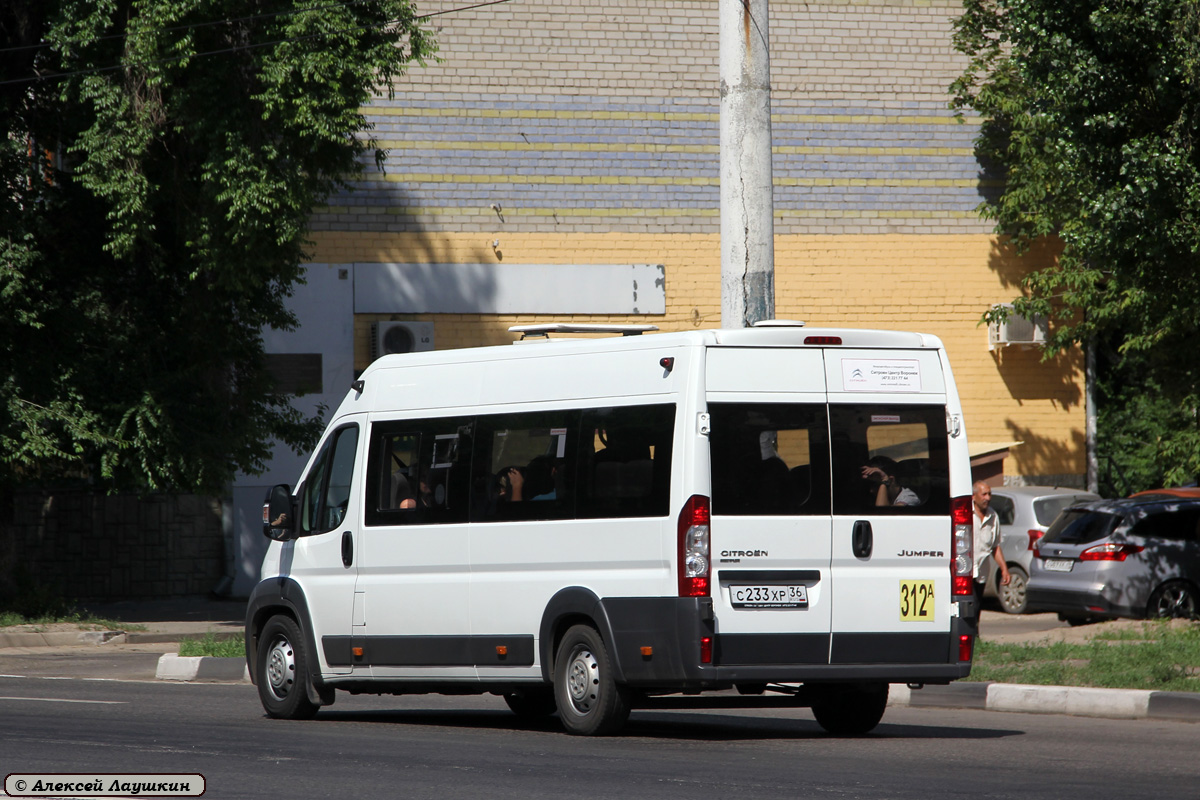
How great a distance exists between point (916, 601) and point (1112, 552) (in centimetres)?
971

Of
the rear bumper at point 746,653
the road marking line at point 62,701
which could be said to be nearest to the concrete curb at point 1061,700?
the rear bumper at point 746,653

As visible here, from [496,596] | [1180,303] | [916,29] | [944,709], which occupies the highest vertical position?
[916,29]

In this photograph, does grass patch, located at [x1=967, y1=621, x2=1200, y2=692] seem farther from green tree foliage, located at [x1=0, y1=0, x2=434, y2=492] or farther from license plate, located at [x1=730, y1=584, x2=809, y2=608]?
green tree foliage, located at [x1=0, y1=0, x2=434, y2=492]

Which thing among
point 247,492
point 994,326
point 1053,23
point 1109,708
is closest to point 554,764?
point 1109,708

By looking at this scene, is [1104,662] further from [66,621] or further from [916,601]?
[66,621]

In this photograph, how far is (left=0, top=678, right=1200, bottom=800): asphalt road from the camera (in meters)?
7.38

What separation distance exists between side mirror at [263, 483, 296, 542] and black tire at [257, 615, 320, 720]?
23.7 inches

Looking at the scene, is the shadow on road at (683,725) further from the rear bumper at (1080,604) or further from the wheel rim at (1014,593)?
the wheel rim at (1014,593)

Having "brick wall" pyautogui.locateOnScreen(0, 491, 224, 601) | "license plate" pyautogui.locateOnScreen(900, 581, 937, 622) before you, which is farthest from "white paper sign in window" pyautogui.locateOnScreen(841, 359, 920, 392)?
"brick wall" pyautogui.locateOnScreen(0, 491, 224, 601)

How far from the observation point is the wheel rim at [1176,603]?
58.5ft

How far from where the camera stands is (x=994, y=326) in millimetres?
27344

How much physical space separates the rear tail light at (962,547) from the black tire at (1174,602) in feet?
30.9

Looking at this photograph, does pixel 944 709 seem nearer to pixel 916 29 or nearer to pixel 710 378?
pixel 710 378

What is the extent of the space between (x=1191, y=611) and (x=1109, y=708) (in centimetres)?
728
